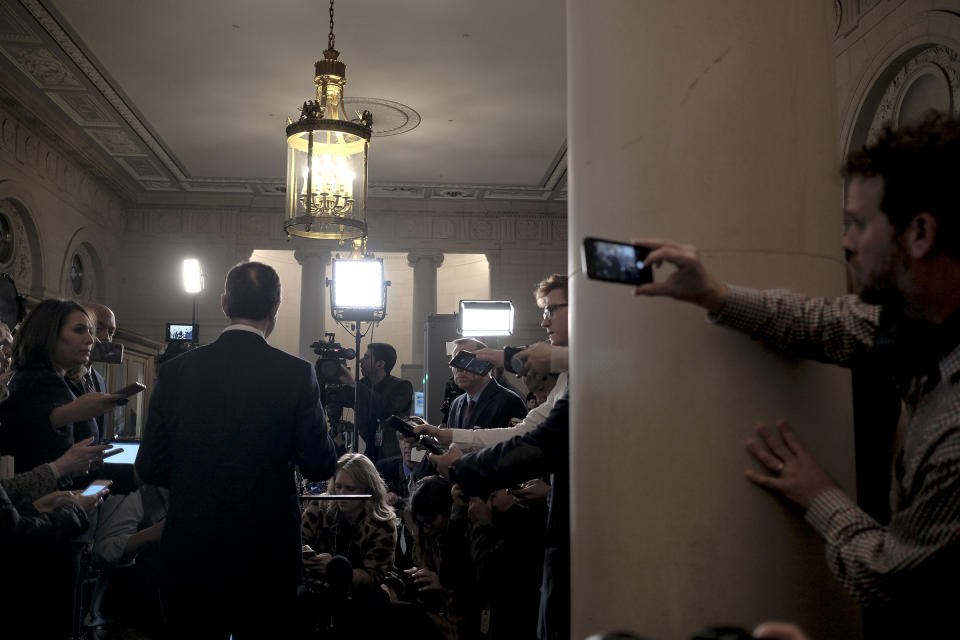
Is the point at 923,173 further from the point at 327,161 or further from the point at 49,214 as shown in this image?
the point at 49,214

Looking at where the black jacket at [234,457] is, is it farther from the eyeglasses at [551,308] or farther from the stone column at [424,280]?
the stone column at [424,280]

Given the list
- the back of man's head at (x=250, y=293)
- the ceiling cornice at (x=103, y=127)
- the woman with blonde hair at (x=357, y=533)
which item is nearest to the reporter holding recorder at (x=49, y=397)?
the back of man's head at (x=250, y=293)

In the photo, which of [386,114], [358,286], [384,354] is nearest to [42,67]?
[386,114]

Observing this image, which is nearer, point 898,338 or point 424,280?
point 898,338

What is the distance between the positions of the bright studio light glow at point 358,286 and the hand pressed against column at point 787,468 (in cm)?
569

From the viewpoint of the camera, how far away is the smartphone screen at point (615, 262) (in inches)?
47.6

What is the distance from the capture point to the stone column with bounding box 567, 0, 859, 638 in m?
1.40

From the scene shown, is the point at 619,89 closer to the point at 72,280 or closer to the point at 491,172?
the point at 491,172

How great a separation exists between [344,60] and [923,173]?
7700 millimetres

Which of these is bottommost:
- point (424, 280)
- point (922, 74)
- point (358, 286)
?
point (358, 286)

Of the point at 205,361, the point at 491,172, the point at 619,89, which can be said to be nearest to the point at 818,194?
the point at 619,89

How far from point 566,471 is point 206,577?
107cm

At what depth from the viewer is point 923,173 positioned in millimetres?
1200

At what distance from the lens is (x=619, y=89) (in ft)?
5.07
